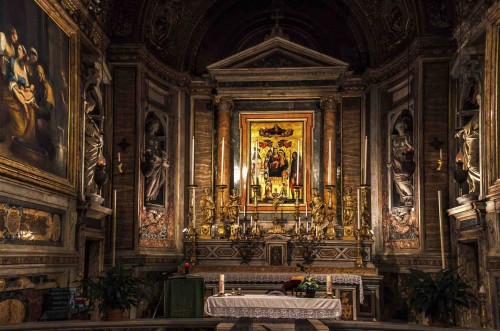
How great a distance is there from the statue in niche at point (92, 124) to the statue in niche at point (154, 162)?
1973mm

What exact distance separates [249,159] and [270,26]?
394 cm

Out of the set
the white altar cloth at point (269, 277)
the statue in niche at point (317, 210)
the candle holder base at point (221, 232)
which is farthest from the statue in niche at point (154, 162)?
the statue in niche at point (317, 210)

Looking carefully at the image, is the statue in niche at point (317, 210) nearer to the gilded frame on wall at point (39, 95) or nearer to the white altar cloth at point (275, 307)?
the gilded frame on wall at point (39, 95)

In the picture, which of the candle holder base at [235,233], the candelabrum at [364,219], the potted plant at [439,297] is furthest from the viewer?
the candle holder base at [235,233]

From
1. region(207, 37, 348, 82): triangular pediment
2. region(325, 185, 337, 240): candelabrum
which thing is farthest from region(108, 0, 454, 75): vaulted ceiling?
region(325, 185, 337, 240): candelabrum

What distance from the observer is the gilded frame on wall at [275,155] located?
706 inches

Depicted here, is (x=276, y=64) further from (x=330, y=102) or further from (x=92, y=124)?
(x=92, y=124)

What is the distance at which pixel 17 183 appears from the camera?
1062cm

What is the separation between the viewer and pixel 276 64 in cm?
1831

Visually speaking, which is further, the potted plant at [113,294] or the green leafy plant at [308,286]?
the green leafy plant at [308,286]

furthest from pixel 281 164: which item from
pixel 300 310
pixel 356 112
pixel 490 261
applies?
pixel 300 310

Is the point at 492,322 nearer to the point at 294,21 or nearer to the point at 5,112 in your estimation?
the point at 5,112

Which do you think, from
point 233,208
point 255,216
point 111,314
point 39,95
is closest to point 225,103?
point 233,208

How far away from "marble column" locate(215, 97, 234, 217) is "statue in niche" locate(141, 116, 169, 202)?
1.33 metres
